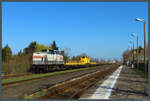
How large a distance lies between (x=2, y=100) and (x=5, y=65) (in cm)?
1746

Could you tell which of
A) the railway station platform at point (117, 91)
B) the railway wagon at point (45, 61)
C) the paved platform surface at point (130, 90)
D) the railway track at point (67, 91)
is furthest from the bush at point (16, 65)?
the paved platform surface at point (130, 90)

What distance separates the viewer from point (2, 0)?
9141 millimetres

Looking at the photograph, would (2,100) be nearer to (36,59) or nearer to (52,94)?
(52,94)

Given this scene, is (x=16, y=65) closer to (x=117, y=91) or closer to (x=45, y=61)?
(x=45, y=61)

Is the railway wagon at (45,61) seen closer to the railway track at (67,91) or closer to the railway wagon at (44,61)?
the railway wagon at (44,61)

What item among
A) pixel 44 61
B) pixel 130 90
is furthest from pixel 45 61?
pixel 130 90

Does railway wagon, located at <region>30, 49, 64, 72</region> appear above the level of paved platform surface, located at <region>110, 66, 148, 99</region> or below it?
above

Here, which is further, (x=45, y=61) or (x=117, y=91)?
Result: (x=45, y=61)

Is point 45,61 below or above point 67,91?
above

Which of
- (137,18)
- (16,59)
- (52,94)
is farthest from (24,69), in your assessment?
(52,94)

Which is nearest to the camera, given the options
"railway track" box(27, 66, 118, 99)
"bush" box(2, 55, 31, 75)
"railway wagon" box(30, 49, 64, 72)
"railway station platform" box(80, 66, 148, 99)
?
"railway track" box(27, 66, 118, 99)

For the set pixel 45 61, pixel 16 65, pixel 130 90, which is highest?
pixel 45 61

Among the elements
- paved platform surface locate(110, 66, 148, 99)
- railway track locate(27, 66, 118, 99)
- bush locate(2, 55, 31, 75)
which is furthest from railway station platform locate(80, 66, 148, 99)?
bush locate(2, 55, 31, 75)

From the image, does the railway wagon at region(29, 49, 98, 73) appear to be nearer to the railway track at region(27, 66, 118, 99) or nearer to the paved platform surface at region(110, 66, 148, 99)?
the railway track at region(27, 66, 118, 99)
